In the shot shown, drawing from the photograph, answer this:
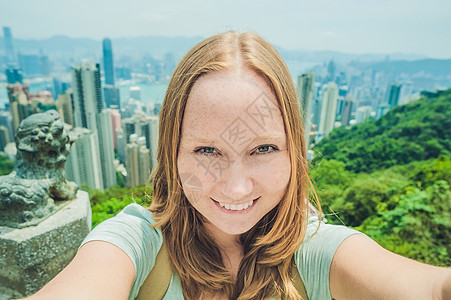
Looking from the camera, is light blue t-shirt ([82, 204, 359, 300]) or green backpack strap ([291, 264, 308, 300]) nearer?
light blue t-shirt ([82, 204, 359, 300])

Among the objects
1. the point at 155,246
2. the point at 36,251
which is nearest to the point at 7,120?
the point at 36,251

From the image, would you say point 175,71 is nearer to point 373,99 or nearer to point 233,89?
point 233,89

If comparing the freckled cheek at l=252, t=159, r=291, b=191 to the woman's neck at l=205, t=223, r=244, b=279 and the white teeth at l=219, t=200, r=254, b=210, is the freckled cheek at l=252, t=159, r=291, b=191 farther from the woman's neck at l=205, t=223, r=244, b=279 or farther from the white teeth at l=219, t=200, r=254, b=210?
the woman's neck at l=205, t=223, r=244, b=279

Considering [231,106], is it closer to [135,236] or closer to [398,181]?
[135,236]

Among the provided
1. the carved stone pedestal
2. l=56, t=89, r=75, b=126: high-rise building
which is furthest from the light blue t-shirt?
l=56, t=89, r=75, b=126: high-rise building

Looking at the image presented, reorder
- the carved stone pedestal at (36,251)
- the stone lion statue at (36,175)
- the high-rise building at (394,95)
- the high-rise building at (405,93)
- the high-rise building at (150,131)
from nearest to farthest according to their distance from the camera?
the high-rise building at (150,131), the carved stone pedestal at (36,251), the stone lion statue at (36,175), the high-rise building at (405,93), the high-rise building at (394,95)

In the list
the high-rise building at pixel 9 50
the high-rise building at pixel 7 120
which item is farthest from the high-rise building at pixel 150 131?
the high-rise building at pixel 9 50

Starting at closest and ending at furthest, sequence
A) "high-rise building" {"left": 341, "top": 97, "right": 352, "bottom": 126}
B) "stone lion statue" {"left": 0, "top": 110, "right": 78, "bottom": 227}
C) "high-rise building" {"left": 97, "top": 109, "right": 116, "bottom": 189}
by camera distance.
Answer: "stone lion statue" {"left": 0, "top": 110, "right": 78, "bottom": 227}, "high-rise building" {"left": 97, "top": 109, "right": 116, "bottom": 189}, "high-rise building" {"left": 341, "top": 97, "right": 352, "bottom": 126}

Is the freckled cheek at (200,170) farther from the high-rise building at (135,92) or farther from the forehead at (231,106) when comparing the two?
the high-rise building at (135,92)
